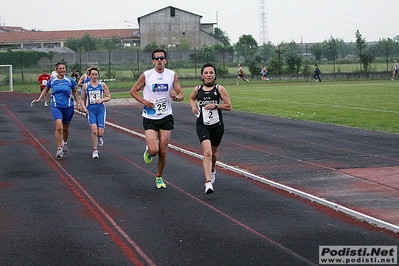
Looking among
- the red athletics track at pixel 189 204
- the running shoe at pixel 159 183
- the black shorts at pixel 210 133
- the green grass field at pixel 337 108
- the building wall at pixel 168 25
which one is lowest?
the red athletics track at pixel 189 204

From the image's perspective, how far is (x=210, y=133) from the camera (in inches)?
424

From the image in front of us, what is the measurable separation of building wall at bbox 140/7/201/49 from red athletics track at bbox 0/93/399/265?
273 feet

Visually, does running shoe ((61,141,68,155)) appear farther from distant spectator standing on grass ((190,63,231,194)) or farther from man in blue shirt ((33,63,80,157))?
distant spectator standing on grass ((190,63,231,194))

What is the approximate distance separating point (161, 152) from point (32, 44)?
366 feet

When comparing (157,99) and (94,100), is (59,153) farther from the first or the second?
(157,99)

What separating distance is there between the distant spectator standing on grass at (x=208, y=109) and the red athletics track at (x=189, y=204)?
1.73 ft

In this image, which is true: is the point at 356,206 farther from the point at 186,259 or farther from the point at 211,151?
the point at 186,259

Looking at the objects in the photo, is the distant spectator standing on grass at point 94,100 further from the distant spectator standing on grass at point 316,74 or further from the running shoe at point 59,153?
the distant spectator standing on grass at point 316,74

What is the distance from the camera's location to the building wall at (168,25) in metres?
100

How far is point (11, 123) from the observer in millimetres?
24719

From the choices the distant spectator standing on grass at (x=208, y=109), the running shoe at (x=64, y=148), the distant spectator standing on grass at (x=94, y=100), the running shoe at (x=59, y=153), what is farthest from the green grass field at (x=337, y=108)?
the distant spectator standing on grass at (x=208, y=109)

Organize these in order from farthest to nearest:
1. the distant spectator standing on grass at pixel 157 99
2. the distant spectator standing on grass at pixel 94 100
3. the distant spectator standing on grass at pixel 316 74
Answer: the distant spectator standing on grass at pixel 316 74 → the distant spectator standing on grass at pixel 94 100 → the distant spectator standing on grass at pixel 157 99

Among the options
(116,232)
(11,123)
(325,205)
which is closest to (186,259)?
(116,232)

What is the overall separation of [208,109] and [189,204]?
150 centimetres
